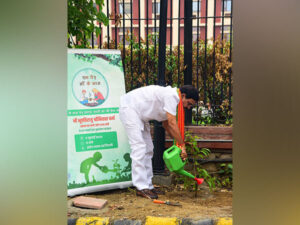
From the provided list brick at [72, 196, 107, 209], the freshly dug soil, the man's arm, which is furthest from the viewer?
the man's arm

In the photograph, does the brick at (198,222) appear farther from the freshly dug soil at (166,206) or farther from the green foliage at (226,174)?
the green foliage at (226,174)

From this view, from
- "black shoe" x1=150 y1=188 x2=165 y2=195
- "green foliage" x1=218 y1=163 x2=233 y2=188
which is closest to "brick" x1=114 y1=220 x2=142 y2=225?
"black shoe" x1=150 y1=188 x2=165 y2=195

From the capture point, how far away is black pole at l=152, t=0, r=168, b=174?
431 centimetres

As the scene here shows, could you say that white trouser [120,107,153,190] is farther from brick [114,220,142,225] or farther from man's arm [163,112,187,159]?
brick [114,220,142,225]

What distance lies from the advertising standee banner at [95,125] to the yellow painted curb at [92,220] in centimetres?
56

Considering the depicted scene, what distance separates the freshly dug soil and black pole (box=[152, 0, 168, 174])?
30 cm

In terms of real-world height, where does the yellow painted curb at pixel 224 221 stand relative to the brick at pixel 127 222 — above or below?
above

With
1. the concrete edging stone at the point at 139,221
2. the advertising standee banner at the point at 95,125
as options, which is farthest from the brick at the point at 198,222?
the advertising standee banner at the point at 95,125

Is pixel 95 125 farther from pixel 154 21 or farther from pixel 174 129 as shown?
pixel 154 21

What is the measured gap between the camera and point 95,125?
4.18 m

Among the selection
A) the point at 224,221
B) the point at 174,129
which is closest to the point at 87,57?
the point at 174,129

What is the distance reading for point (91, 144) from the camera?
412 cm

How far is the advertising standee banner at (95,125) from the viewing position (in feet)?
13.3
